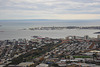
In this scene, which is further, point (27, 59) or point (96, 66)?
point (27, 59)

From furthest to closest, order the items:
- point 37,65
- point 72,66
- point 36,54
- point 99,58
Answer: point 36,54, point 99,58, point 37,65, point 72,66

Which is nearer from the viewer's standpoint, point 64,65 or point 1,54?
point 64,65

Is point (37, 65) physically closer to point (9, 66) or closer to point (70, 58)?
point (9, 66)

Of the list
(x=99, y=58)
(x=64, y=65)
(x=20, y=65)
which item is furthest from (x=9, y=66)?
(x=99, y=58)

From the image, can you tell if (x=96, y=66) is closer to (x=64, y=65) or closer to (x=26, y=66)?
(x=64, y=65)

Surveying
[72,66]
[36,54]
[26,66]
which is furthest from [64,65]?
[36,54]

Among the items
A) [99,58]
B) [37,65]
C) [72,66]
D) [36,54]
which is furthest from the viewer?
[36,54]

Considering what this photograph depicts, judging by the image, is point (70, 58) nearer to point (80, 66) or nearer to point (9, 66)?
point (80, 66)

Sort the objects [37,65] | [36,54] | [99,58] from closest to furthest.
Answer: [37,65] → [99,58] → [36,54]
